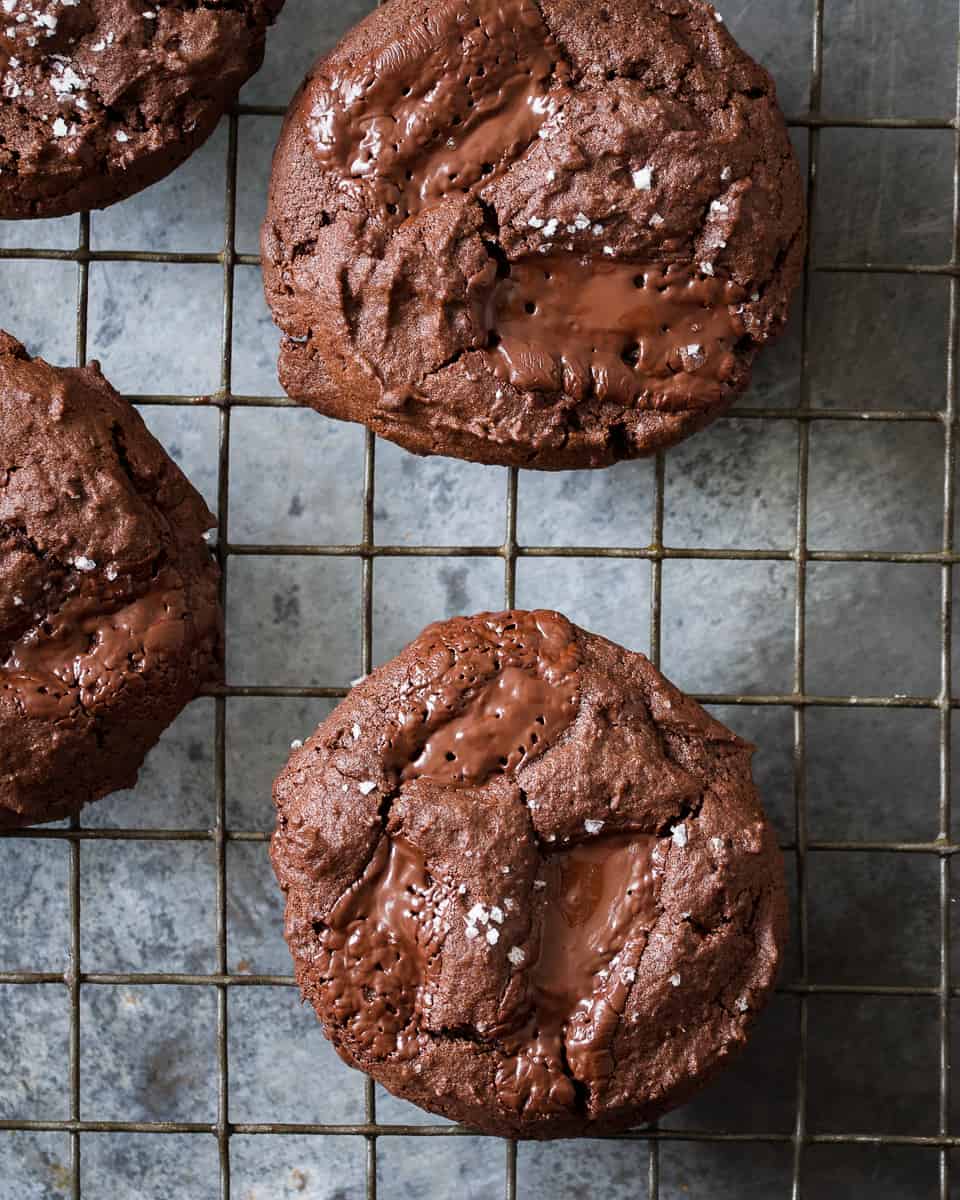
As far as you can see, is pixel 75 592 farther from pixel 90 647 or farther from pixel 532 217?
pixel 532 217

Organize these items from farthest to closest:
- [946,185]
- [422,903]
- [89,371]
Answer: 1. [946,185]
2. [89,371]
3. [422,903]

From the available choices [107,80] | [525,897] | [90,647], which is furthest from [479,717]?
[107,80]

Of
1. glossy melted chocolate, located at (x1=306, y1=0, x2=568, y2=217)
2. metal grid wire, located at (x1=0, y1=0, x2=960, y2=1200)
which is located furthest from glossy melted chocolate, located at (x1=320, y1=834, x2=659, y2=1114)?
glossy melted chocolate, located at (x1=306, y1=0, x2=568, y2=217)

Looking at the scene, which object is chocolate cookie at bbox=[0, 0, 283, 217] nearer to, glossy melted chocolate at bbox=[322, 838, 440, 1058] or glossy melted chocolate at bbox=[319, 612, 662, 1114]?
glossy melted chocolate at bbox=[319, 612, 662, 1114]

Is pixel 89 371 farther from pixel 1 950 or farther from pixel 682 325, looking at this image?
pixel 1 950

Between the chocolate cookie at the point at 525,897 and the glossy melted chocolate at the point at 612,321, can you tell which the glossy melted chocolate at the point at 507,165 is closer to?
the glossy melted chocolate at the point at 612,321

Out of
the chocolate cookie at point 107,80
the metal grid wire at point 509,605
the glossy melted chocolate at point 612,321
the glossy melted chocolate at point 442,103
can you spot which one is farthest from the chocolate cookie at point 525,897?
the chocolate cookie at point 107,80

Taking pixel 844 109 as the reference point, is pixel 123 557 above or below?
below

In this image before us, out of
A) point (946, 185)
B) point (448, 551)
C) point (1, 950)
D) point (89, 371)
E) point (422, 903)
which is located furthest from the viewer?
point (1, 950)

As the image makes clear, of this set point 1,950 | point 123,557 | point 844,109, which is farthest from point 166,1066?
point 844,109
